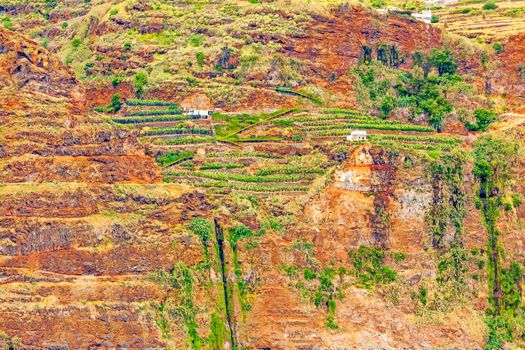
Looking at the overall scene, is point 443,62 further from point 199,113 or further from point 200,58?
point 199,113

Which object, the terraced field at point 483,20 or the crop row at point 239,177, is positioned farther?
the terraced field at point 483,20

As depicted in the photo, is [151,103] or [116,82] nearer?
[151,103]

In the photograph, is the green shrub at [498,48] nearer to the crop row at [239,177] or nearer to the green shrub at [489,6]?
the green shrub at [489,6]

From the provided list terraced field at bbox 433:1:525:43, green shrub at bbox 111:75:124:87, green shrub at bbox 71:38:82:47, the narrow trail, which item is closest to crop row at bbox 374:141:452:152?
the narrow trail

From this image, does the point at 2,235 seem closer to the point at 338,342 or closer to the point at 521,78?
the point at 338,342

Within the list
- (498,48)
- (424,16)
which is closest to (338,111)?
(498,48)

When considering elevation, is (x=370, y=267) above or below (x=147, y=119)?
below

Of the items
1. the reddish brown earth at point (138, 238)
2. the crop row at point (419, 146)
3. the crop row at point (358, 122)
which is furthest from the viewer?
the crop row at point (358, 122)

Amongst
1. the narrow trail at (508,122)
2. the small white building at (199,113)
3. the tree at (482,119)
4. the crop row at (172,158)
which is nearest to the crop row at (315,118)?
the small white building at (199,113)

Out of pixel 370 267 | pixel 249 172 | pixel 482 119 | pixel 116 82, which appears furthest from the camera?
pixel 482 119

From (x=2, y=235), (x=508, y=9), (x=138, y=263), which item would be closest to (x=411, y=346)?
(x=138, y=263)
